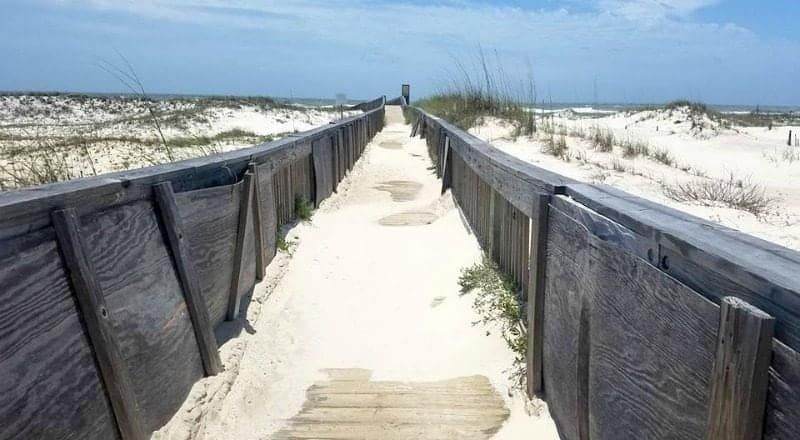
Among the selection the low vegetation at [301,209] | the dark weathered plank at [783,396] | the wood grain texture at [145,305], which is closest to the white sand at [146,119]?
the low vegetation at [301,209]

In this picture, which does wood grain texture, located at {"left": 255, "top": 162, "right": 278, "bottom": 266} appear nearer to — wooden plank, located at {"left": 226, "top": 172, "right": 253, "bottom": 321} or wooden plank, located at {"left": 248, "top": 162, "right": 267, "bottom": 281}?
wooden plank, located at {"left": 248, "top": 162, "right": 267, "bottom": 281}

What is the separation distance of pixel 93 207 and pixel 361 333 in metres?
2.63

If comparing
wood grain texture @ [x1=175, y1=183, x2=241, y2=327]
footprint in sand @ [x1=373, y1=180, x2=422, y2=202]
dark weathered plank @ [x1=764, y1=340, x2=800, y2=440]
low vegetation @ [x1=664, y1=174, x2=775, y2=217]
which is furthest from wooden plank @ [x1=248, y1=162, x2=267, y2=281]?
footprint in sand @ [x1=373, y1=180, x2=422, y2=202]

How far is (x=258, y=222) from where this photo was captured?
5.28 meters

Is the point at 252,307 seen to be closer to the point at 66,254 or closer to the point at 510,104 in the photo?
the point at 66,254

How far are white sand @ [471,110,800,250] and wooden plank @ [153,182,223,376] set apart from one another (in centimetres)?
449

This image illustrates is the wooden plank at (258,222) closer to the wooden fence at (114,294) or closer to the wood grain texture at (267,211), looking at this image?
the wood grain texture at (267,211)

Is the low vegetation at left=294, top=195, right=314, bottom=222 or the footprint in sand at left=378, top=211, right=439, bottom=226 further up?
the low vegetation at left=294, top=195, right=314, bottom=222

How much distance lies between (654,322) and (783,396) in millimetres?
619

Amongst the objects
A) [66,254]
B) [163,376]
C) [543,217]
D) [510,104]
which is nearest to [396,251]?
[543,217]

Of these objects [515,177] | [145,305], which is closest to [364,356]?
[515,177]

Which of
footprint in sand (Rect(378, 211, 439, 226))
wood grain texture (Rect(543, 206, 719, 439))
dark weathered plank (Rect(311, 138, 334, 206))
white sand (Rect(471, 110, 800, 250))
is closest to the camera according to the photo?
wood grain texture (Rect(543, 206, 719, 439))

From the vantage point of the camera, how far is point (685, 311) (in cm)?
186

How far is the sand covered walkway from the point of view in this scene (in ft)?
11.1
